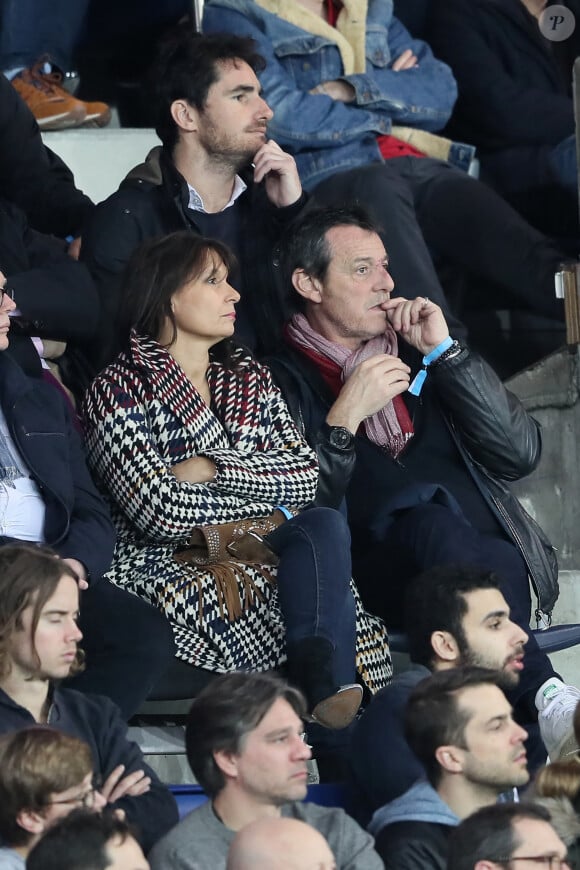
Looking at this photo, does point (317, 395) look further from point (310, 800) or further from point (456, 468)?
point (310, 800)

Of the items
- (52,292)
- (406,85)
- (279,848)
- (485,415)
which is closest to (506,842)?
(279,848)

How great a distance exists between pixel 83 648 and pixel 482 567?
898mm

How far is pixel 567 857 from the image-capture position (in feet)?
10.6

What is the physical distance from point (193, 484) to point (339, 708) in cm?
66

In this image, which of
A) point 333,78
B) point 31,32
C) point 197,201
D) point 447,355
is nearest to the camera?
point 447,355

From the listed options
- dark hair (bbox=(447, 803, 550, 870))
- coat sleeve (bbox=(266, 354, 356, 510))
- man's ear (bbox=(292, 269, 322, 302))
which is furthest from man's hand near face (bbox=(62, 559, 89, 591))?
man's ear (bbox=(292, 269, 322, 302))

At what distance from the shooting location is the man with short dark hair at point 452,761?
131 inches

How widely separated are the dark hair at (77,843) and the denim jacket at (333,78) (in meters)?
3.12

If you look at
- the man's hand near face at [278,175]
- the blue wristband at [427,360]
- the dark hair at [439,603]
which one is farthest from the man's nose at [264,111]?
the dark hair at [439,603]

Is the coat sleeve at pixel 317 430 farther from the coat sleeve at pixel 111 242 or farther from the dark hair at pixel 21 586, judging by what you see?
the dark hair at pixel 21 586

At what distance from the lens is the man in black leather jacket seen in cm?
445

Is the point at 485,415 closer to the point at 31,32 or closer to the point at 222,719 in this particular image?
the point at 222,719

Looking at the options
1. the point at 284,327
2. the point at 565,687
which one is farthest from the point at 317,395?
the point at 565,687

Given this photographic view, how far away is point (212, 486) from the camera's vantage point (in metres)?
4.21
